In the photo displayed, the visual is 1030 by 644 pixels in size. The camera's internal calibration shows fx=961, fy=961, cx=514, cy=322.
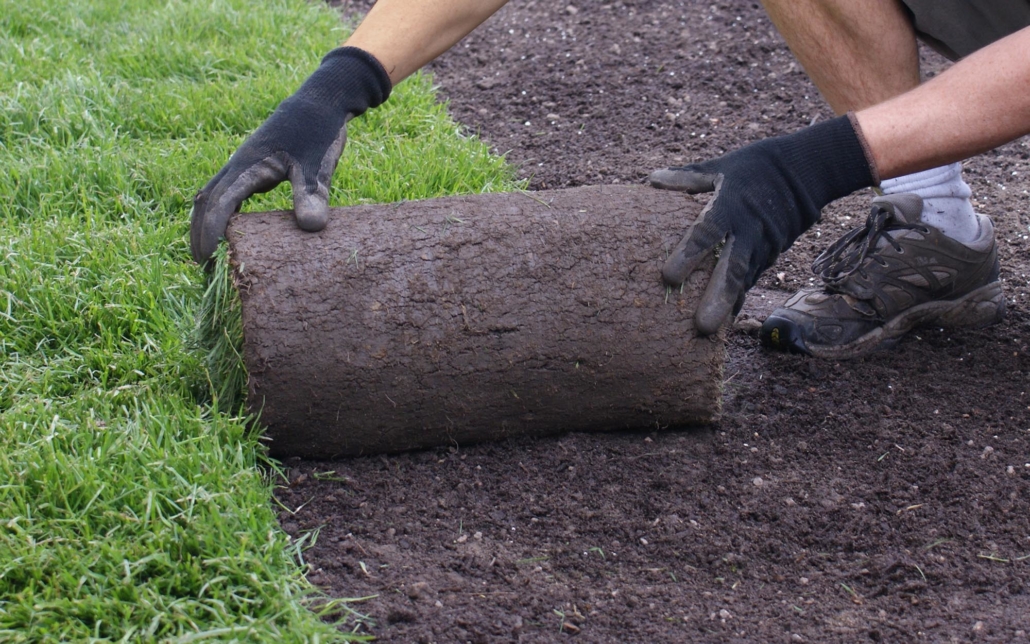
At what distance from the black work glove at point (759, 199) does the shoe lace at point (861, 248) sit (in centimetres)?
60

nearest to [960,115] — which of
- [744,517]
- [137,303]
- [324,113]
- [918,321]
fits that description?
[918,321]

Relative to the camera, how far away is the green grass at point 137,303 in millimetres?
1706

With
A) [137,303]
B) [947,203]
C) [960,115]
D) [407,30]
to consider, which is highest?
[407,30]

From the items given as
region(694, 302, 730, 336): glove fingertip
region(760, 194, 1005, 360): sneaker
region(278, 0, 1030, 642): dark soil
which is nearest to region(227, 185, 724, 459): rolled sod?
region(694, 302, 730, 336): glove fingertip

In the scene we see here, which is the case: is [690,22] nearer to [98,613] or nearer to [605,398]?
[605,398]

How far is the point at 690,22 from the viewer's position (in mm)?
4680

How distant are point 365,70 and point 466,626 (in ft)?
4.45

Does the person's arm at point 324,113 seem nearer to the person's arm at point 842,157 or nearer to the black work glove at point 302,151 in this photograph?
the black work glove at point 302,151

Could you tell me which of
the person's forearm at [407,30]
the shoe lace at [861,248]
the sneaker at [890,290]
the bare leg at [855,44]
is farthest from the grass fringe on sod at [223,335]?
the bare leg at [855,44]

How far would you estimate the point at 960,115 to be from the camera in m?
2.08

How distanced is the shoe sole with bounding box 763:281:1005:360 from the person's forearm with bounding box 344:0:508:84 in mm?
1175

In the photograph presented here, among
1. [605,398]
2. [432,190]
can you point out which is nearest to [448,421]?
[605,398]

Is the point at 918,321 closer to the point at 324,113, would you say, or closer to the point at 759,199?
the point at 759,199

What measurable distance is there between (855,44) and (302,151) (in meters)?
1.57
